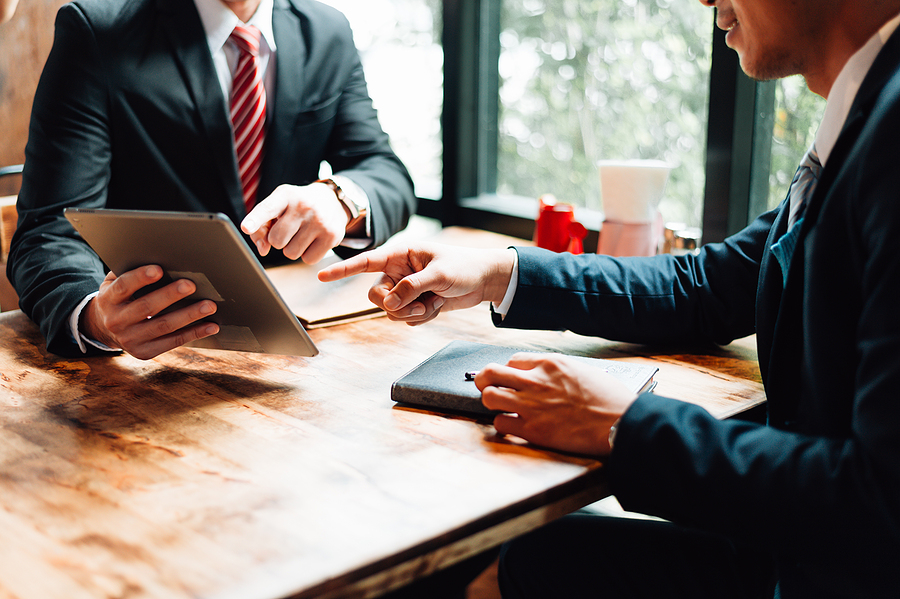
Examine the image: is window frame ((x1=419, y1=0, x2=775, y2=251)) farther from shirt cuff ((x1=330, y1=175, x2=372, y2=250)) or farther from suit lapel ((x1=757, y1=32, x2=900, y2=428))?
suit lapel ((x1=757, y1=32, x2=900, y2=428))

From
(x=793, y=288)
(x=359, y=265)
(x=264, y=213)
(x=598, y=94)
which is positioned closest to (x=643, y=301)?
(x=793, y=288)

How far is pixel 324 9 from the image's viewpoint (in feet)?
6.29

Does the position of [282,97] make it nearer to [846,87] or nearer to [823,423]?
[846,87]

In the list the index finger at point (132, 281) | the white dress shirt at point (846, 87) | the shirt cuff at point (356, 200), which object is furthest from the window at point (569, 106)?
the index finger at point (132, 281)

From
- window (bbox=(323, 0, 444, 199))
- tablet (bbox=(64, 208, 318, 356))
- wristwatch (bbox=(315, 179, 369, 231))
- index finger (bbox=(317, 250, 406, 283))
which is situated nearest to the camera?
tablet (bbox=(64, 208, 318, 356))

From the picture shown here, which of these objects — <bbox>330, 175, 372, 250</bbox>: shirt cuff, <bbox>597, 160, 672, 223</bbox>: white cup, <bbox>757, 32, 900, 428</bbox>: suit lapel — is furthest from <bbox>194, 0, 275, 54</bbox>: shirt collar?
<bbox>757, 32, 900, 428</bbox>: suit lapel

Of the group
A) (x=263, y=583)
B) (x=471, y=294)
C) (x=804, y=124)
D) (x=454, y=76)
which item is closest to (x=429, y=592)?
(x=471, y=294)

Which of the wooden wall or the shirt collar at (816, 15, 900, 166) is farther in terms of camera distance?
the wooden wall

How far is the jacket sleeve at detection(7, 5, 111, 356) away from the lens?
3.96 feet

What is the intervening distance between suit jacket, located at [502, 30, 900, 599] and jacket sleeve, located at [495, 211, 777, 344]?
237 millimetres

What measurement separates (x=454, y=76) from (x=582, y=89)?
51 cm

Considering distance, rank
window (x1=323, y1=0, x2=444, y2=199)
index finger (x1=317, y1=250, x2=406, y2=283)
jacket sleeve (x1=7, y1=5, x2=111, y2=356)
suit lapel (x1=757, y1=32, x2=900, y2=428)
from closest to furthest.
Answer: suit lapel (x1=757, y1=32, x2=900, y2=428) → index finger (x1=317, y1=250, x2=406, y2=283) → jacket sleeve (x1=7, y1=5, x2=111, y2=356) → window (x1=323, y1=0, x2=444, y2=199)

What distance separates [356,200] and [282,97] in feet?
1.15

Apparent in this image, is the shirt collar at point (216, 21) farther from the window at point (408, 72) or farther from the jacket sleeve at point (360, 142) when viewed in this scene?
the window at point (408, 72)
